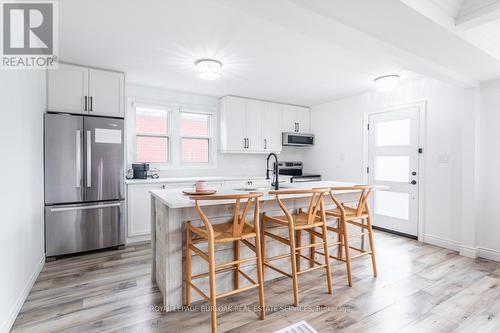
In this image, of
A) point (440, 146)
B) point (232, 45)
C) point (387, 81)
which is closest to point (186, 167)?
point (232, 45)

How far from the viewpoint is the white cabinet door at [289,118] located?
5.47m

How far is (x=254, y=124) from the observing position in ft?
16.5

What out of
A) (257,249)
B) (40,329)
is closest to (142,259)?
(40,329)

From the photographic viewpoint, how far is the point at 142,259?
318 centimetres

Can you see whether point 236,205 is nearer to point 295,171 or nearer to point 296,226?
point 296,226

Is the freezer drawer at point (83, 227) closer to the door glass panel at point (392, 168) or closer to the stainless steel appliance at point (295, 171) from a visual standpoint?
the stainless steel appliance at point (295, 171)

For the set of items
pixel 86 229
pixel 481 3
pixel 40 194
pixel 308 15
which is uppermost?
pixel 481 3

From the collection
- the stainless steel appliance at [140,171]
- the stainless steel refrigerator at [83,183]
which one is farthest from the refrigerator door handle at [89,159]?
the stainless steel appliance at [140,171]

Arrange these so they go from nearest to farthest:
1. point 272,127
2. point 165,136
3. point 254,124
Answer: point 165,136
point 254,124
point 272,127

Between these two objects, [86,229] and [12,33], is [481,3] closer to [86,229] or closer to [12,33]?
[12,33]

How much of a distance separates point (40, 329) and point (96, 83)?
110 inches

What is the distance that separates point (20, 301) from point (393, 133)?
16.4 ft

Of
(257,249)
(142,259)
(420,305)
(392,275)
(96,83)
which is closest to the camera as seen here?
(257,249)

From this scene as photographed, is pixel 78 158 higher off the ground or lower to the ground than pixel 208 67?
lower
